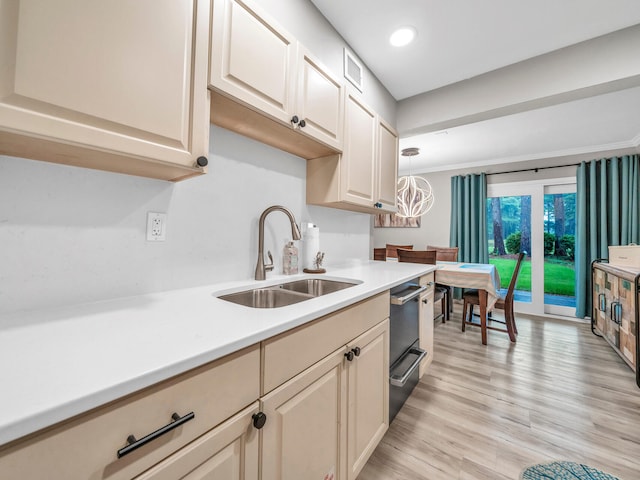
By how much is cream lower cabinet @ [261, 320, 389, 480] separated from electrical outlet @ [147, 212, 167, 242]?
0.78 meters

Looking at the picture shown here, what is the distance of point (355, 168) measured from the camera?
186cm

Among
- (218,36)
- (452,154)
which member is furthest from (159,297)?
(452,154)

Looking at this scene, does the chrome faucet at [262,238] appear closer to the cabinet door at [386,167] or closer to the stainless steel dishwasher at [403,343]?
the stainless steel dishwasher at [403,343]

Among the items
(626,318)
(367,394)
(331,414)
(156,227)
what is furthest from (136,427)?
(626,318)

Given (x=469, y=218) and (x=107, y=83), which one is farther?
(x=469, y=218)

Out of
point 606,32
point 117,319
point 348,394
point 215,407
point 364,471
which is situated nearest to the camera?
point 215,407

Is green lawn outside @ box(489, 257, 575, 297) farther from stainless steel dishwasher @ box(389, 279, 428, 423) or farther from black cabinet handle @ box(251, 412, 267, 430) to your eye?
black cabinet handle @ box(251, 412, 267, 430)

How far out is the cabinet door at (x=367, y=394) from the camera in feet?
3.64

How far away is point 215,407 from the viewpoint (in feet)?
2.01

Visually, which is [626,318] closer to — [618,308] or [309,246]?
[618,308]

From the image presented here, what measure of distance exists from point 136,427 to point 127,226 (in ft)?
2.56

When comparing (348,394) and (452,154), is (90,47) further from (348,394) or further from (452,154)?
(452,154)

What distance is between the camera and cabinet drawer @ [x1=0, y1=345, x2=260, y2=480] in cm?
39

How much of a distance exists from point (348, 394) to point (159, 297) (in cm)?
83
